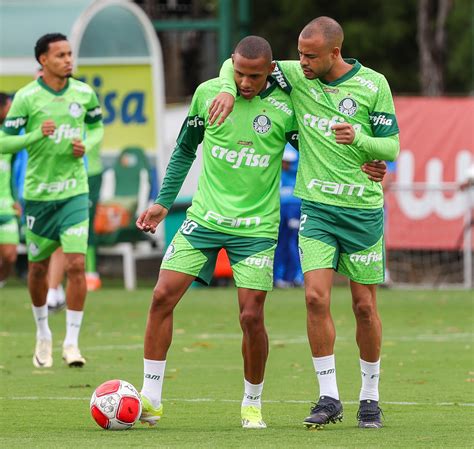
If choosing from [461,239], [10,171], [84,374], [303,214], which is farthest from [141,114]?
[303,214]

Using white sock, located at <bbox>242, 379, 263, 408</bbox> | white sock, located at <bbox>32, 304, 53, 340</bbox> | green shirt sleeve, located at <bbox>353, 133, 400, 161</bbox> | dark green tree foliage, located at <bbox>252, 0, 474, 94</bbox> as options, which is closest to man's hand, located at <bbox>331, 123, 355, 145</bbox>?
green shirt sleeve, located at <bbox>353, 133, 400, 161</bbox>

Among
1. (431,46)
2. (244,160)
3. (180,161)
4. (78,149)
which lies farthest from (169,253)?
(431,46)

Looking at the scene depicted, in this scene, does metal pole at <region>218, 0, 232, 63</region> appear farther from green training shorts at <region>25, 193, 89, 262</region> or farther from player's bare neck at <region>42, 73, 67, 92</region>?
green training shorts at <region>25, 193, 89, 262</region>

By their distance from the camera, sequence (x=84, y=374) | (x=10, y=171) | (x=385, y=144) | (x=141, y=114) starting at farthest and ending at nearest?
(x=141, y=114), (x=10, y=171), (x=84, y=374), (x=385, y=144)

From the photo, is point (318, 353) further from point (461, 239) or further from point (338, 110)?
point (461, 239)

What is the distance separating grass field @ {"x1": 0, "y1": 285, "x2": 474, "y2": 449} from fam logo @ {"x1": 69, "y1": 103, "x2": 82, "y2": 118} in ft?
6.89

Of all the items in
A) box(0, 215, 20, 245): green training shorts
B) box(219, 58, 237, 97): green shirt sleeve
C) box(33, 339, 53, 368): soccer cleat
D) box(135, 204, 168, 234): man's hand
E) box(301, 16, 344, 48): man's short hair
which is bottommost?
box(0, 215, 20, 245): green training shorts

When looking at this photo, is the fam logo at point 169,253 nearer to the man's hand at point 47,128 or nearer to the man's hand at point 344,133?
the man's hand at point 344,133

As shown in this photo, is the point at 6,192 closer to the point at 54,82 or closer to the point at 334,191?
the point at 54,82

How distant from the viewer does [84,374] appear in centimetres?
1206

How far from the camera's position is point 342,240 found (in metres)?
9.08

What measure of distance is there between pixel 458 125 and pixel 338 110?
14532 millimetres

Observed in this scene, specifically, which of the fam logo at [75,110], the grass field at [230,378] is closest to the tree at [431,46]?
the grass field at [230,378]

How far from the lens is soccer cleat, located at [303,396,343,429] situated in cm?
879
